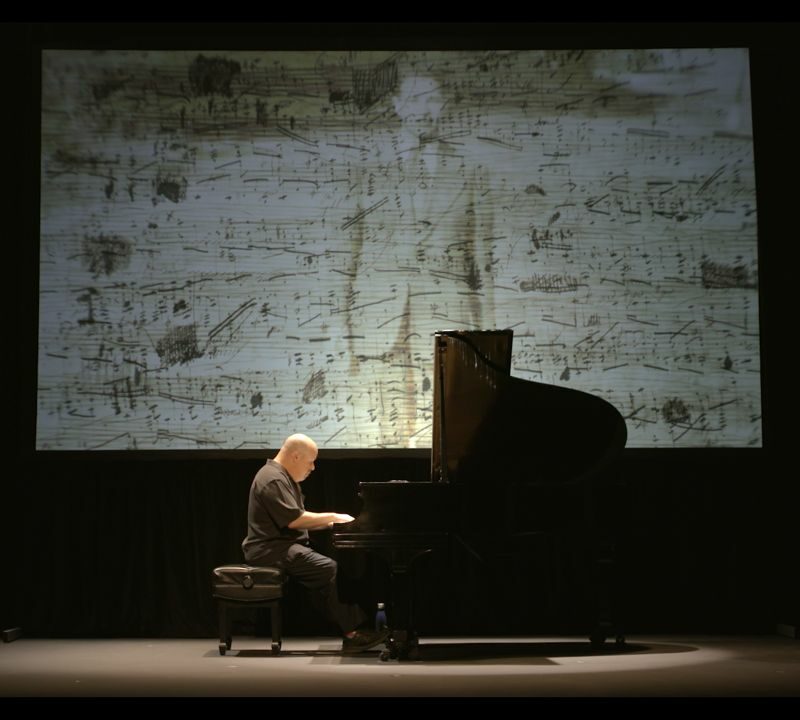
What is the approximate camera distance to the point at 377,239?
697 centimetres

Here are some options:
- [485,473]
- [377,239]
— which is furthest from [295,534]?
[377,239]

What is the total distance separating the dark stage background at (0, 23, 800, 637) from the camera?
22.8ft

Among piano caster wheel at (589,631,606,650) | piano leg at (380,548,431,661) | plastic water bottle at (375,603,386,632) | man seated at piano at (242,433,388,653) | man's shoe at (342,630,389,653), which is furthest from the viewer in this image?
plastic water bottle at (375,603,386,632)

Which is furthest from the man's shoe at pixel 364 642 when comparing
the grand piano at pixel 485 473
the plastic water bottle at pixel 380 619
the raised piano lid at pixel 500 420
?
the raised piano lid at pixel 500 420

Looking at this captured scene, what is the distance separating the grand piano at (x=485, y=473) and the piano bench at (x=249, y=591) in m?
0.49

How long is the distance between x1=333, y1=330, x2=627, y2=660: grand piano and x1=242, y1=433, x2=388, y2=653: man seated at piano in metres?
0.34

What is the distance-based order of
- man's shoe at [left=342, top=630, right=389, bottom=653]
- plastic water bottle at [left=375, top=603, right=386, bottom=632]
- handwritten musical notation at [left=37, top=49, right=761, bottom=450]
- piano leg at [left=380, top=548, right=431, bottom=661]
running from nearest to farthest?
piano leg at [left=380, top=548, right=431, bottom=661] < man's shoe at [left=342, top=630, right=389, bottom=653] < plastic water bottle at [left=375, top=603, right=386, bottom=632] < handwritten musical notation at [left=37, top=49, right=761, bottom=450]

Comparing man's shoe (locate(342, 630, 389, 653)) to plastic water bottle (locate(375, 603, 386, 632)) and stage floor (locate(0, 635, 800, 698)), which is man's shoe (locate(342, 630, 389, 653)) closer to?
stage floor (locate(0, 635, 800, 698))

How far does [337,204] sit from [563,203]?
1.33 meters

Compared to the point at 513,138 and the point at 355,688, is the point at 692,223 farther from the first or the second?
the point at 355,688

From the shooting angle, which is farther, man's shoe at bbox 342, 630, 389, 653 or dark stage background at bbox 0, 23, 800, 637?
dark stage background at bbox 0, 23, 800, 637

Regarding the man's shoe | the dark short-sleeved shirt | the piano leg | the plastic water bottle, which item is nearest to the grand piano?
the piano leg
